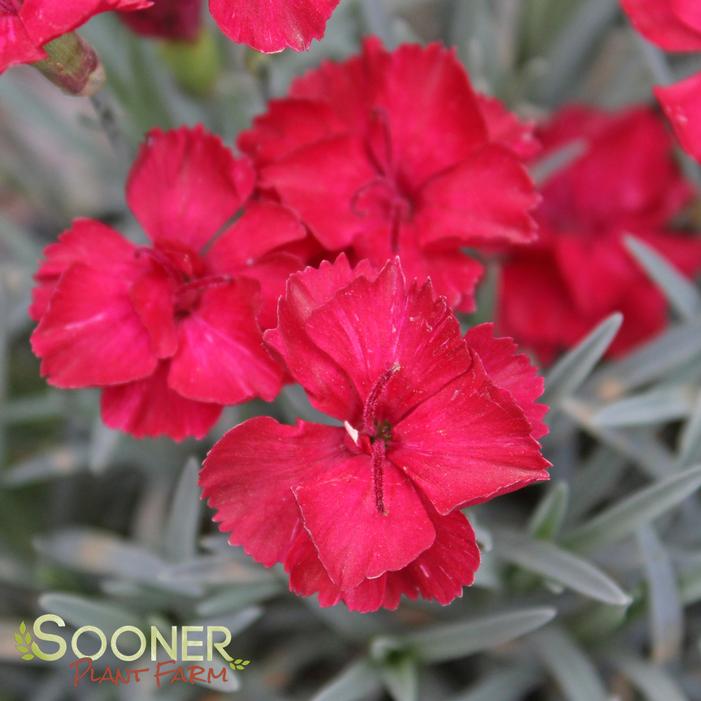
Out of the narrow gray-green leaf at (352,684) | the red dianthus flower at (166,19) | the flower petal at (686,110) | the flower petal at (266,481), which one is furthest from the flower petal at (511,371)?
the red dianthus flower at (166,19)

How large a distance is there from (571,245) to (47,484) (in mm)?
706

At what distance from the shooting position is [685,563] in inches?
30.6

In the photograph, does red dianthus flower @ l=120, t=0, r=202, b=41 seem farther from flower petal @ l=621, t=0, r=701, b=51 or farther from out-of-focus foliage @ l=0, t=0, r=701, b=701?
flower petal @ l=621, t=0, r=701, b=51

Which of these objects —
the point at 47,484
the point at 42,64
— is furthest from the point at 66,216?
the point at 42,64

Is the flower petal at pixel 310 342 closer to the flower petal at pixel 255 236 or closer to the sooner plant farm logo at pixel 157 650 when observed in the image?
the flower petal at pixel 255 236

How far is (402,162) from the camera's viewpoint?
0.64m

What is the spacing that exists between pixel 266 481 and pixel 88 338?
6.1 inches

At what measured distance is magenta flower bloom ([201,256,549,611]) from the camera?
1.57 ft

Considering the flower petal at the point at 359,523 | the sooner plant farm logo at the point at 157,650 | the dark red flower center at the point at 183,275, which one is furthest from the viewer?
the sooner plant farm logo at the point at 157,650

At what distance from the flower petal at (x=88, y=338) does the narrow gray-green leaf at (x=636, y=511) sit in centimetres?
40

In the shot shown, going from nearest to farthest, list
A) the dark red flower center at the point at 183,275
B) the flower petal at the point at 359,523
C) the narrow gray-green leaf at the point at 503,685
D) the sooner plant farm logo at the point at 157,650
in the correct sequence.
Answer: the flower petal at the point at 359,523 → the dark red flower center at the point at 183,275 → the sooner plant farm logo at the point at 157,650 → the narrow gray-green leaf at the point at 503,685

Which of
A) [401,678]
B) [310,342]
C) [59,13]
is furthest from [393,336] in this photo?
[401,678]

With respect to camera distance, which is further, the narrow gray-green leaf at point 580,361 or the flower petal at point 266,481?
the narrow gray-green leaf at point 580,361

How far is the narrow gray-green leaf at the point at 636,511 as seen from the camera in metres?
0.67
